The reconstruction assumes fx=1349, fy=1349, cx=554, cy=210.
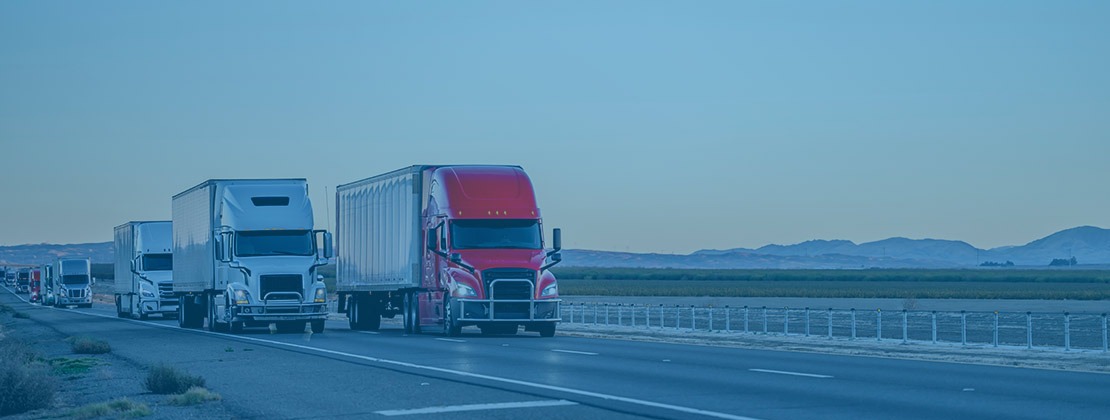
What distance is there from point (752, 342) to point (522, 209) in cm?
675

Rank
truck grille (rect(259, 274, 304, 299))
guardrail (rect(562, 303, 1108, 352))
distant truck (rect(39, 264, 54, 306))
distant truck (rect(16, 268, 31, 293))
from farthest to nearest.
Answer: distant truck (rect(16, 268, 31, 293)), distant truck (rect(39, 264, 54, 306)), truck grille (rect(259, 274, 304, 299)), guardrail (rect(562, 303, 1108, 352))

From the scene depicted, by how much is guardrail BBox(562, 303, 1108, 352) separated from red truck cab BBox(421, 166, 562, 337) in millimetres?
3323

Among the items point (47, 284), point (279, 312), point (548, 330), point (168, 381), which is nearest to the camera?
point (168, 381)

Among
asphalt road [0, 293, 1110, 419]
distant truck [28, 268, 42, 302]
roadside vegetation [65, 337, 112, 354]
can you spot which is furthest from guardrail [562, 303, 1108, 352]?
distant truck [28, 268, 42, 302]

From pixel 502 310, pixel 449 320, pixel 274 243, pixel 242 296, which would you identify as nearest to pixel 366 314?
pixel 274 243

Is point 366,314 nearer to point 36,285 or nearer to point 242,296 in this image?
point 242,296

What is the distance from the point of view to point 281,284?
37406 millimetres

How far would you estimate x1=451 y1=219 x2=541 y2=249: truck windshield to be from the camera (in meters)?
34.4

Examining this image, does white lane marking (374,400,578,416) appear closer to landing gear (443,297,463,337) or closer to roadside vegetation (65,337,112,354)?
roadside vegetation (65,337,112,354)

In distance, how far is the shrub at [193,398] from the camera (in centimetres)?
1709

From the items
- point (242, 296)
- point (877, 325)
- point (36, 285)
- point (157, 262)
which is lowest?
point (36, 285)

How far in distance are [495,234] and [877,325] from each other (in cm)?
1007

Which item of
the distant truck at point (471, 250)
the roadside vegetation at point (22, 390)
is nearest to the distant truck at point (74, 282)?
the distant truck at point (471, 250)

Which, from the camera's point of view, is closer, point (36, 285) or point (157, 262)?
point (157, 262)
